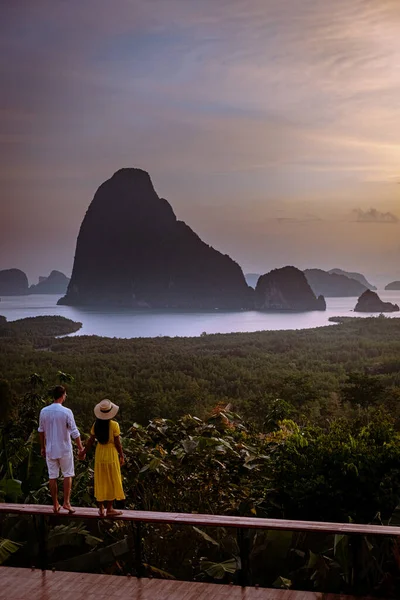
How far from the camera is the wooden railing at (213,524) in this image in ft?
11.2

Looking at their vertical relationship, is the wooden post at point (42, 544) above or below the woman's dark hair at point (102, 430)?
below

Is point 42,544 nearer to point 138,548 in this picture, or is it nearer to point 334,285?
point 138,548

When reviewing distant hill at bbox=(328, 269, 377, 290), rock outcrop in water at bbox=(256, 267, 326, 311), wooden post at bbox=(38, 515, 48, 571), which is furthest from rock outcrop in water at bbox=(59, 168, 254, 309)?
wooden post at bbox=(38, 515, 48, 571)

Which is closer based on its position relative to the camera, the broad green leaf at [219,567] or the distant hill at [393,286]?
the broad green leaf at [219,567]

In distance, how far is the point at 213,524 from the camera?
11.6 ft

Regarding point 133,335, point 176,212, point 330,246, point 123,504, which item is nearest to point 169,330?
point 133,335

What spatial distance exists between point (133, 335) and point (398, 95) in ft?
118

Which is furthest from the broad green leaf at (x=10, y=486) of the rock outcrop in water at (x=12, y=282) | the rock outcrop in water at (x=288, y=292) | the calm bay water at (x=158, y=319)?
the rock outcrop in water at (x=288, y=292)

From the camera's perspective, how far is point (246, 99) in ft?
105

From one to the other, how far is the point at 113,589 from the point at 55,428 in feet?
3.33

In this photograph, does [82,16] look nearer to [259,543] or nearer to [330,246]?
[259,543]

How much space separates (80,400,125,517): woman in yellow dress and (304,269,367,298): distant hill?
11327 cm

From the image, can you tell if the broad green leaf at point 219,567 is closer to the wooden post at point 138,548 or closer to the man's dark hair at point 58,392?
the wooden post at point 138,548

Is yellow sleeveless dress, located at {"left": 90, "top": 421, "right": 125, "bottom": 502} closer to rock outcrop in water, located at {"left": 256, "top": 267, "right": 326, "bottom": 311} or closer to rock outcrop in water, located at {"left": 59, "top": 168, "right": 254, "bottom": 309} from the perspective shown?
rock outcrop in water, located at {"left": 256, "top": 267, "right": 326, "bottom": 311}
